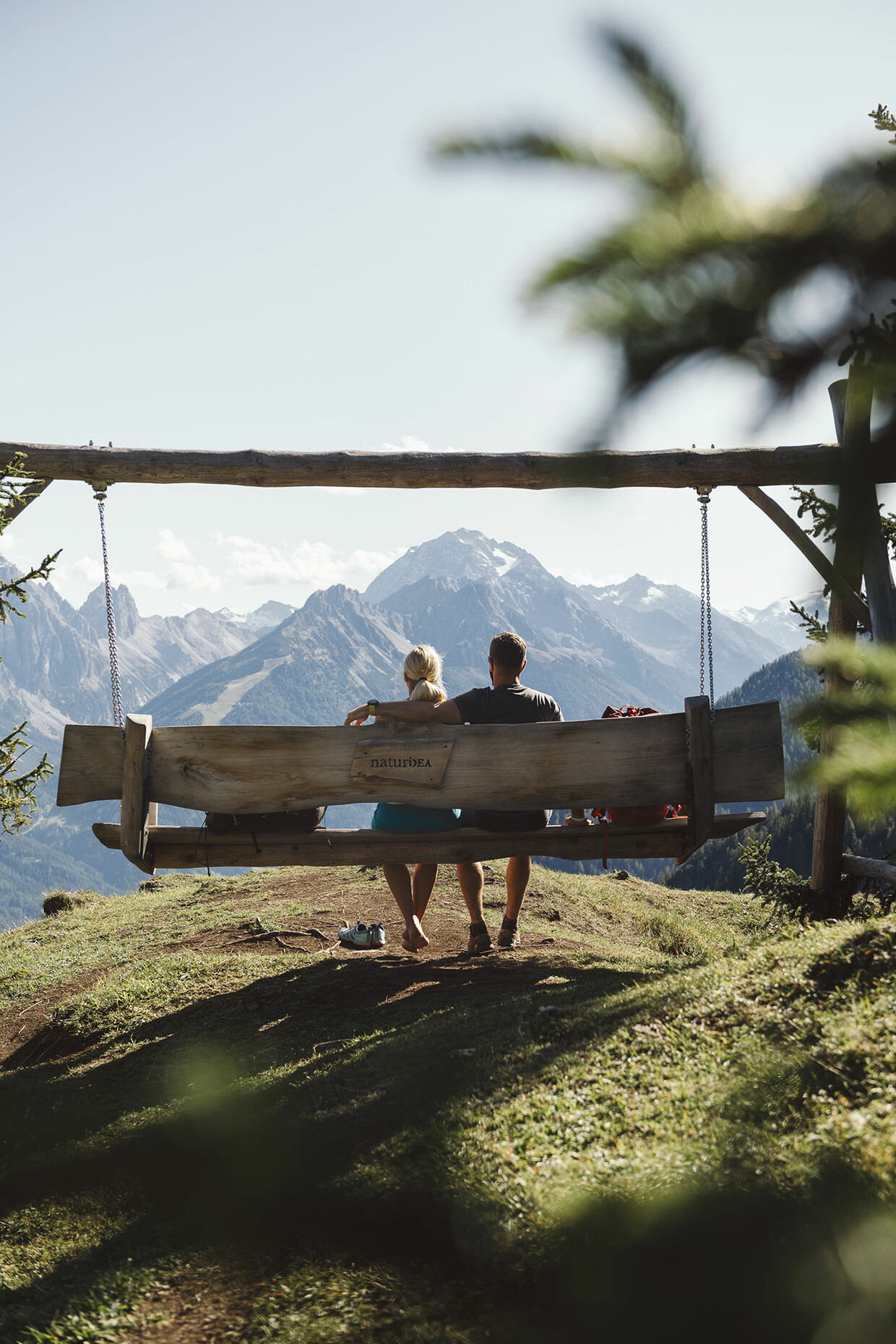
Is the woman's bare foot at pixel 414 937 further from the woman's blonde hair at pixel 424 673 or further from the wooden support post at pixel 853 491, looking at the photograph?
the wooden support post at pixel 853 491

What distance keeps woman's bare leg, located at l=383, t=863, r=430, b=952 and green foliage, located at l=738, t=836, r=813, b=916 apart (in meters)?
2.86

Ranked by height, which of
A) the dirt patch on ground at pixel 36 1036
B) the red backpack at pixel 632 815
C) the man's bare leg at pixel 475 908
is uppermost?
the red backpack at pixel 632 815

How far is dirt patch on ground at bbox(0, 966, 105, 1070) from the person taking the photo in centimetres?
584

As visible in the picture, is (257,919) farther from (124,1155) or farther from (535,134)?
(535,134)

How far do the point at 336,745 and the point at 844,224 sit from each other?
4417 millimetres

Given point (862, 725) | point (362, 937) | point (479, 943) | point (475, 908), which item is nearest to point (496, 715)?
point (475, 908)

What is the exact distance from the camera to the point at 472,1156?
11.2 ft

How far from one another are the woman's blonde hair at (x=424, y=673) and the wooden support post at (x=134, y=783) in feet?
5.93

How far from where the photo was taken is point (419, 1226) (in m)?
3.15

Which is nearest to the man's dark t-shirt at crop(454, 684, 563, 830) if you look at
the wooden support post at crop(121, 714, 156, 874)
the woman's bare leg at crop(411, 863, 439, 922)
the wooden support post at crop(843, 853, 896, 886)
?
the woman's bare leg at crop(411, 863, 439, 922)

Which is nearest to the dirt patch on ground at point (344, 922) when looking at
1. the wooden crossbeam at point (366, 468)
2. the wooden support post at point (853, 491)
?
the wooden crossbeam at point (366, 468)

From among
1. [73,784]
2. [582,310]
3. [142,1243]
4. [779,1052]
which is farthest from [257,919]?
[582,310]

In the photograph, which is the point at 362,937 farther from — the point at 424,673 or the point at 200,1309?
the point at 200,1309

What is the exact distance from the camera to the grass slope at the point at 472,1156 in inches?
100
